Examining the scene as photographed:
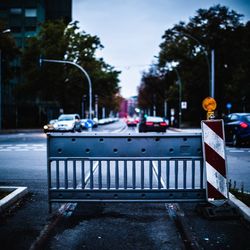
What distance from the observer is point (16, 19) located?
64.9m

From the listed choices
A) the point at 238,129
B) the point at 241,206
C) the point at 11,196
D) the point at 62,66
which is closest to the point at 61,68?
the point at 62,66

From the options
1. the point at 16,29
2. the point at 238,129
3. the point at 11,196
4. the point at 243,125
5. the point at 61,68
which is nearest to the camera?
the point at 11,196

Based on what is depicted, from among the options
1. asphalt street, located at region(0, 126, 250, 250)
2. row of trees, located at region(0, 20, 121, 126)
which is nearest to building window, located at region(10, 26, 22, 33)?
row of trees, located at region(0, 20, 121, 126)

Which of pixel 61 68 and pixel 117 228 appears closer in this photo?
pixel 117 228

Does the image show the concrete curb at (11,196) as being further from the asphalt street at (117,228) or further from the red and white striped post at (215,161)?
the red and white striped post at (215,161)

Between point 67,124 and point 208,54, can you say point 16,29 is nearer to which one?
point 208,54

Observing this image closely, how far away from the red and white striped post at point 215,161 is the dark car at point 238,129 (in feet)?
42.7

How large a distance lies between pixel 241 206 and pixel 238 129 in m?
13.2

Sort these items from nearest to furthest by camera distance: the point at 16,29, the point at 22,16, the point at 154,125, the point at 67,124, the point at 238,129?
the point at 238,129
the point at 154,125
the point at 67,124
the point at 22,16
the point at 16,29

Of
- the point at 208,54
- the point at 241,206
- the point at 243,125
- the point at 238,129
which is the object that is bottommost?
the point at 241,206

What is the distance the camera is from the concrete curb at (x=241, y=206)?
17.0 ft

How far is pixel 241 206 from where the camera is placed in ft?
18.1

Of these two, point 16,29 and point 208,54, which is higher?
point 16,29

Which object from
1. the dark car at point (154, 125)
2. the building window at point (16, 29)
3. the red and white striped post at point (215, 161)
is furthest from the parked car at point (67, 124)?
the building window at point (16, 29)
